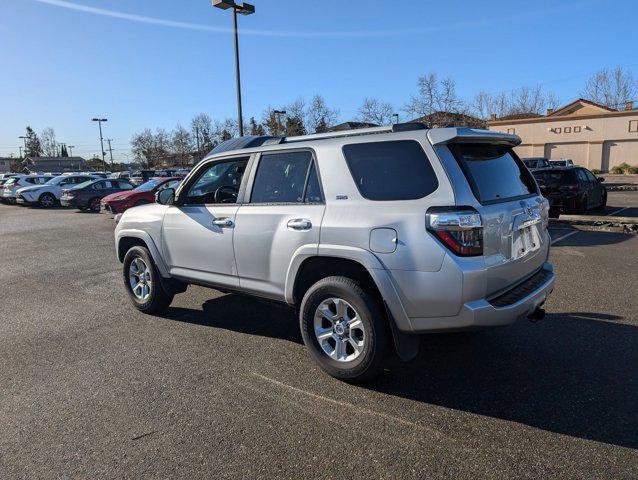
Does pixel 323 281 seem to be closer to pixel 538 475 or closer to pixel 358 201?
pixel 358 201

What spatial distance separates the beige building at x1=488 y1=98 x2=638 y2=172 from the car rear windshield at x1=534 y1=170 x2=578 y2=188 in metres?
38.3

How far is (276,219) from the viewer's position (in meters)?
4.04

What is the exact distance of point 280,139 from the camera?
4.55 m

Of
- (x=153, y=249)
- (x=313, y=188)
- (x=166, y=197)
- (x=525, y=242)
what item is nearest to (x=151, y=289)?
(x=153, y=249)

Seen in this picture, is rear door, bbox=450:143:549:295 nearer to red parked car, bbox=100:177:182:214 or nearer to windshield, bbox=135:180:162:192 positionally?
red parked car, bbox=100:177:182:214

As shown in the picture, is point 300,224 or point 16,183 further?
point 16,183

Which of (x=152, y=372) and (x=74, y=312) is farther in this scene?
(x=74, y=312)

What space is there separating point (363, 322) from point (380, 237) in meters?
0.66

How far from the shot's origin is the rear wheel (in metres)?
24.3

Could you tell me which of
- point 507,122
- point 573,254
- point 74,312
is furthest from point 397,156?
point 507,122

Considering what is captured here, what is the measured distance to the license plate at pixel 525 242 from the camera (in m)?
3.46

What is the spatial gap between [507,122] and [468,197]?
54577mm

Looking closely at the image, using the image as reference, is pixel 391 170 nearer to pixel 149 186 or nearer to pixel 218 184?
pixel 218 184

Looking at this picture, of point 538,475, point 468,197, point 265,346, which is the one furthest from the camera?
point 265,346
